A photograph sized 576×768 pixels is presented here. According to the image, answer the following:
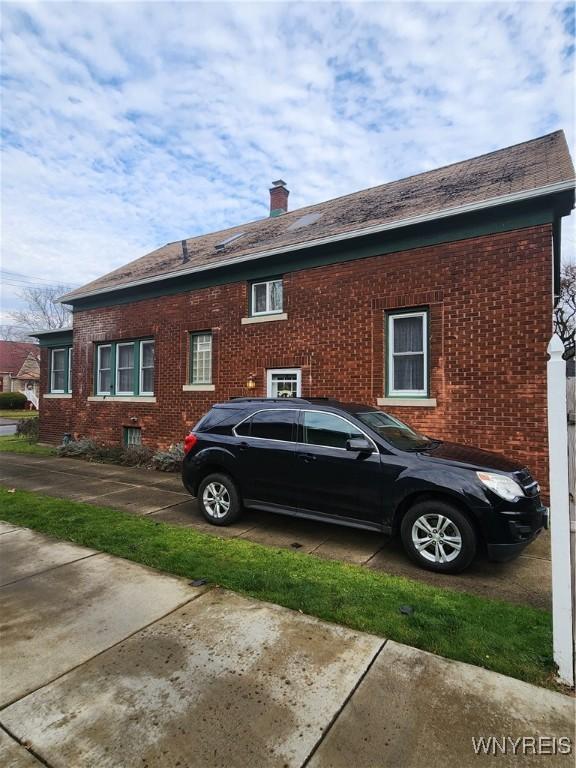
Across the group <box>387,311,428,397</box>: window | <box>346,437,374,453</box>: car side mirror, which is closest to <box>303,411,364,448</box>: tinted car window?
<box>346,437,374,453</box>: car side mirror

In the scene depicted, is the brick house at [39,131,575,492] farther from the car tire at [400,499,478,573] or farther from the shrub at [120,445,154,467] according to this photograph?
the car tire at [400,499,478,573]

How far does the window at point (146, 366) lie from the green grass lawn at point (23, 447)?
3493 millimetres

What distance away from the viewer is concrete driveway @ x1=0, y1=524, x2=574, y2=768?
230cm

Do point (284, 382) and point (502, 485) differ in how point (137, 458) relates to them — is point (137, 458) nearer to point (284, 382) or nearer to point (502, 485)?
point (284, 382)

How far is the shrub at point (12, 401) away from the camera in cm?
4022

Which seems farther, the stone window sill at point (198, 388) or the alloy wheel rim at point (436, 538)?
the stone window sill at point (198, 388)

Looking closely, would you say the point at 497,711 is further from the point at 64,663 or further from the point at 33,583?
the point at 33,583

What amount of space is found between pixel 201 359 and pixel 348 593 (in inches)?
350

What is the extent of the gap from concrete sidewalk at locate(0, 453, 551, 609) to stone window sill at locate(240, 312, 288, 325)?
4.06m

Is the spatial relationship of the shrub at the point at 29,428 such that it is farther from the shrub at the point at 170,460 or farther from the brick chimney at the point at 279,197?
the brick chimney at the point at 279,197

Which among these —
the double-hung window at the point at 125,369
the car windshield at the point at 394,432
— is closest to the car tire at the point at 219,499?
the car windshield at the point at 394,432

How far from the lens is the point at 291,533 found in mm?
5938

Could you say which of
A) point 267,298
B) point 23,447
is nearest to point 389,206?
point 267,298

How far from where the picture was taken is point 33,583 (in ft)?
14.2
